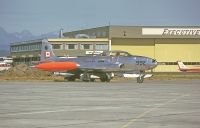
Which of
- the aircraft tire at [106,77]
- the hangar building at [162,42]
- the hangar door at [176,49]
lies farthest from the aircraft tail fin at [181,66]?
the aircraft tire at [106,77]

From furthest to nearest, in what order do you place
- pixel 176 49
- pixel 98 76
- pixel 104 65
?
pixel 176 49 < pixel 98 76 < pixel 104 65

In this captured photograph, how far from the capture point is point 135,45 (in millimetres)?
101250

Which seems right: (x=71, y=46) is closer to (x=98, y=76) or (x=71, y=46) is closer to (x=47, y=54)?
(x=47, y=54)

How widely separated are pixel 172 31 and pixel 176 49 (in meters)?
3.59

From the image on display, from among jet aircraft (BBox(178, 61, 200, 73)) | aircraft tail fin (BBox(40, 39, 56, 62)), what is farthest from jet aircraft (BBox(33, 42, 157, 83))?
jet aircraft (BBox(178, 61, 200, 73))

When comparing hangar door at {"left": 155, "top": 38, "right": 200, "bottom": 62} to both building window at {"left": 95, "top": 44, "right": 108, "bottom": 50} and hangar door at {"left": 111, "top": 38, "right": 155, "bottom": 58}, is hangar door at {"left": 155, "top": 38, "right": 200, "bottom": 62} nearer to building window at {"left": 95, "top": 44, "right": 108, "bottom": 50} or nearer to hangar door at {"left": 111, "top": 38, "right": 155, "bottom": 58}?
hangar door at {"left": 111, "top": 38, "right": 155, "bottom": 58}

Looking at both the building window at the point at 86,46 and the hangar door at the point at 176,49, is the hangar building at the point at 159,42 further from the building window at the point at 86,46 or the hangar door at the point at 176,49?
the building window at the point at 86,46

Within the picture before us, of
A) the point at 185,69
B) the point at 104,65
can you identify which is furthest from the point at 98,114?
the point at 185,69

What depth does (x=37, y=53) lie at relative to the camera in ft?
370

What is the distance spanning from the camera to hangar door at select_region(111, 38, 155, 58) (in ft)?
331

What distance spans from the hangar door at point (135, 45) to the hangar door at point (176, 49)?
138 centimetres

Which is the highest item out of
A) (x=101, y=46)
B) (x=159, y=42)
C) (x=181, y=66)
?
(x=159, y=42)

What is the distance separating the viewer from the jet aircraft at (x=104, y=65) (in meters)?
49.3

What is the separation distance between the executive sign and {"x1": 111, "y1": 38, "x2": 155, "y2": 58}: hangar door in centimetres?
175
